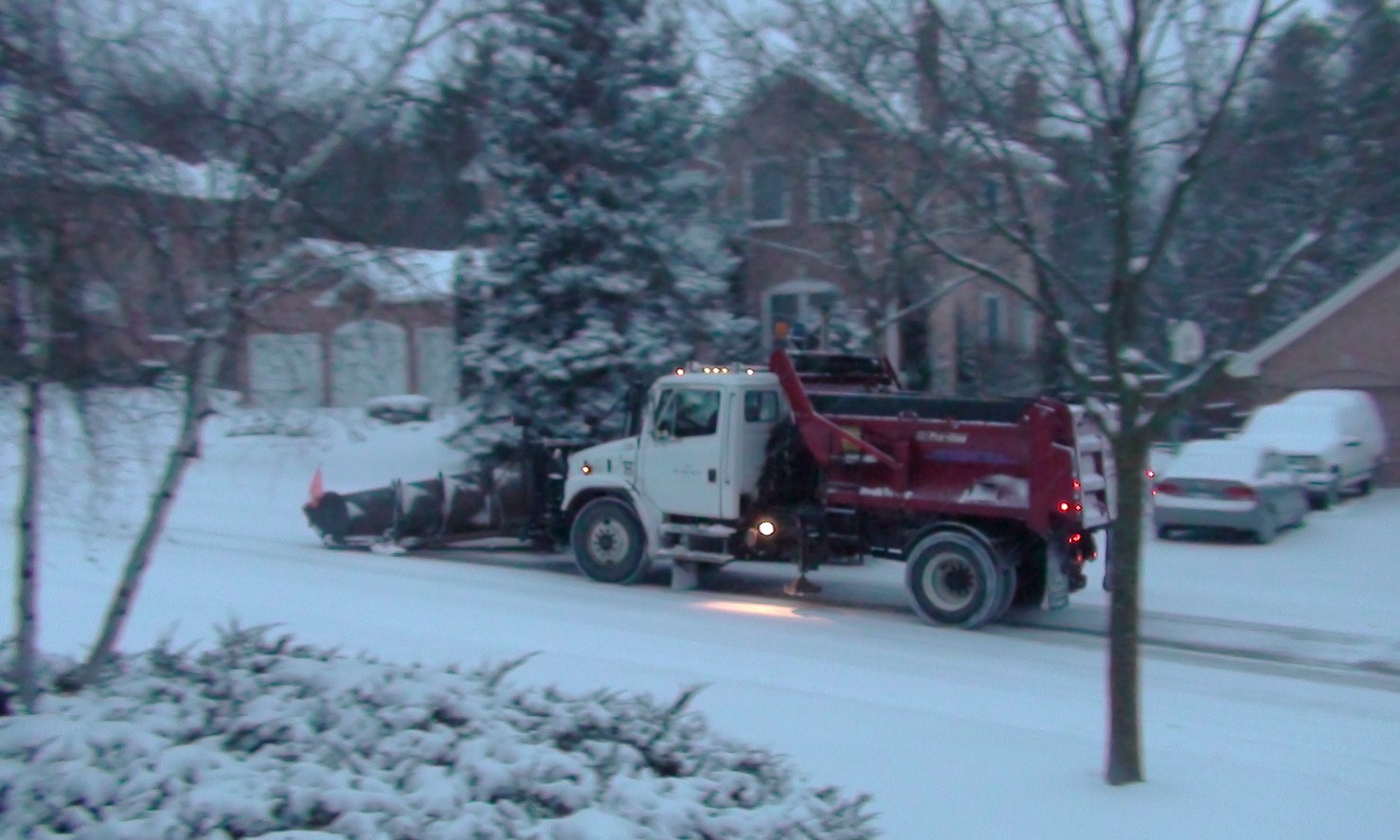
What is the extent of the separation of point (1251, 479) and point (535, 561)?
931 centimetres

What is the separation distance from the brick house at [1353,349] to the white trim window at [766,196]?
28.3ft

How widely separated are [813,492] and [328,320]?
6881mm

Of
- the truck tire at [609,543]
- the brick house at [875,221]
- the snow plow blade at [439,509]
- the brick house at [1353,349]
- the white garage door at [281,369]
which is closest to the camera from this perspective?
the white garage door at [281,369]

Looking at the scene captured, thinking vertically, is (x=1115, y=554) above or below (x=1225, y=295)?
below

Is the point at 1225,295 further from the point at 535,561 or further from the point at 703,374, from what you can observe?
the point at 535,561

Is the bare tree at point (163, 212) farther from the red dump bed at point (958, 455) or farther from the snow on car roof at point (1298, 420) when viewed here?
the snow on car roof at point (1298, 420)

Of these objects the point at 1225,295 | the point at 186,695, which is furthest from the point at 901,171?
the point at 186,695

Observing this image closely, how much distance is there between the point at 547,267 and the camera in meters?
21.3

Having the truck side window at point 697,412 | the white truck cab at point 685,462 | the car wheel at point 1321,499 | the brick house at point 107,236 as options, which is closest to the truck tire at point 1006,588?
the white truck cab at point 685,462

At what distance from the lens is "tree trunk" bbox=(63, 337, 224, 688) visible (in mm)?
6371

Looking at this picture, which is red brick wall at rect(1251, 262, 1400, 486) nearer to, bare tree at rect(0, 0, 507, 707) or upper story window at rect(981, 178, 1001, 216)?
upper story window at rect(981, 178, 1001, 216)

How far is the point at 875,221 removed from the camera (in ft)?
58.8

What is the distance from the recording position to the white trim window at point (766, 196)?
764 inches

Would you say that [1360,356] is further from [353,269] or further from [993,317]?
[353,269]
